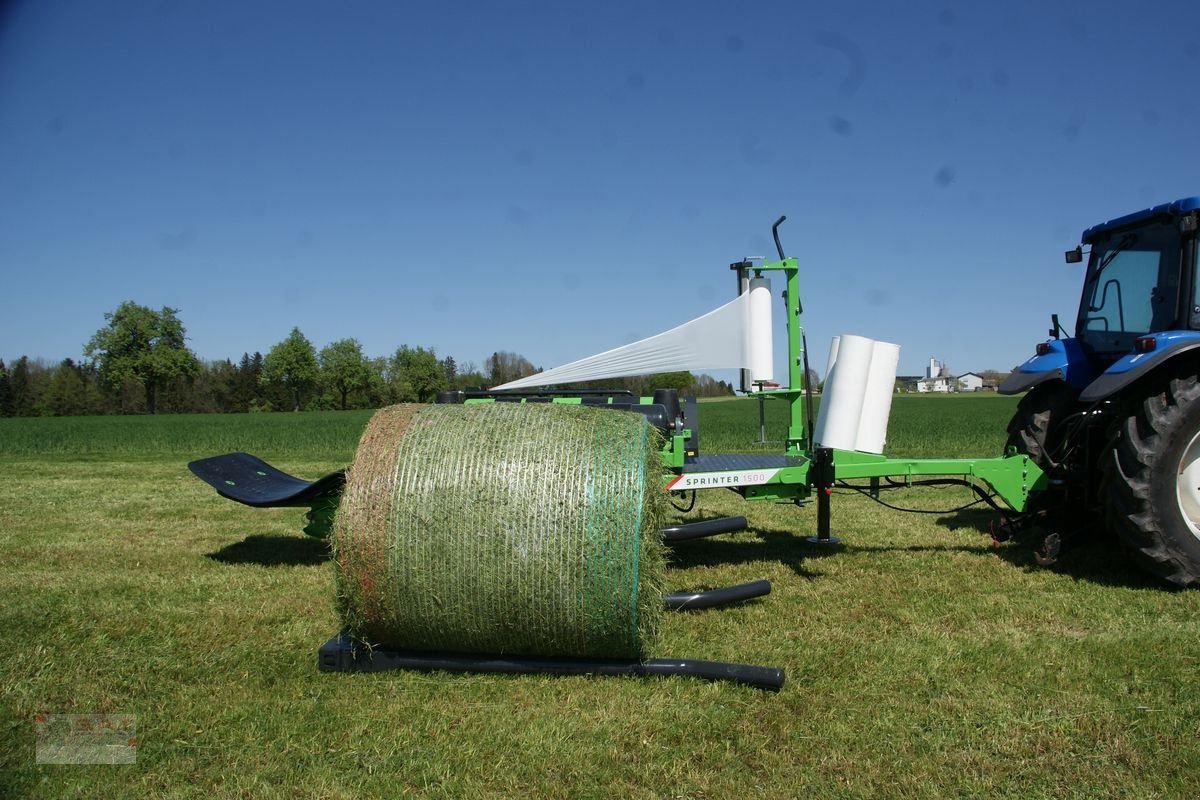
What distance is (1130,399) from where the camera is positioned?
18.3ft

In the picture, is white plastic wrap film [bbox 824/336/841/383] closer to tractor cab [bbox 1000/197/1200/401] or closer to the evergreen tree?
tractor cab [bbox 1000/197/1200/401]

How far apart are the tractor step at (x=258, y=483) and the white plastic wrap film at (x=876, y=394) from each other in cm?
356

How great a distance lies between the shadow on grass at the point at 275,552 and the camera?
6.59 metres

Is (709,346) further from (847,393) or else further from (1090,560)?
(1090,560)

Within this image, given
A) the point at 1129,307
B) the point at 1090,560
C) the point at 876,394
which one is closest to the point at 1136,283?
the point at 1129,307

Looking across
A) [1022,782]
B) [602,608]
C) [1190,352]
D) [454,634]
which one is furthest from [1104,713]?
[1190,352]

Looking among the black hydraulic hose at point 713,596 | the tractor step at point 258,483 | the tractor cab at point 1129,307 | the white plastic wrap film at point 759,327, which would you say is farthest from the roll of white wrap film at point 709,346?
the tractor step at point 258,483

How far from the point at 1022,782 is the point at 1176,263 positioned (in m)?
4.50

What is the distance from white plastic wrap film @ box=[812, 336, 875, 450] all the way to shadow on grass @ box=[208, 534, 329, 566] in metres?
3.76

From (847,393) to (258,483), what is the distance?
4714 millimetres

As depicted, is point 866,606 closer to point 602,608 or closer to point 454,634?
point 602,608

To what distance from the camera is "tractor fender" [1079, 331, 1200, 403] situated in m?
5.20

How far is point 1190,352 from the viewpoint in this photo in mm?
5422

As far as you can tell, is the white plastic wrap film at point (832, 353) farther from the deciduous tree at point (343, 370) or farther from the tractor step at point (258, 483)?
the deciduous tree at point (343, 370)
